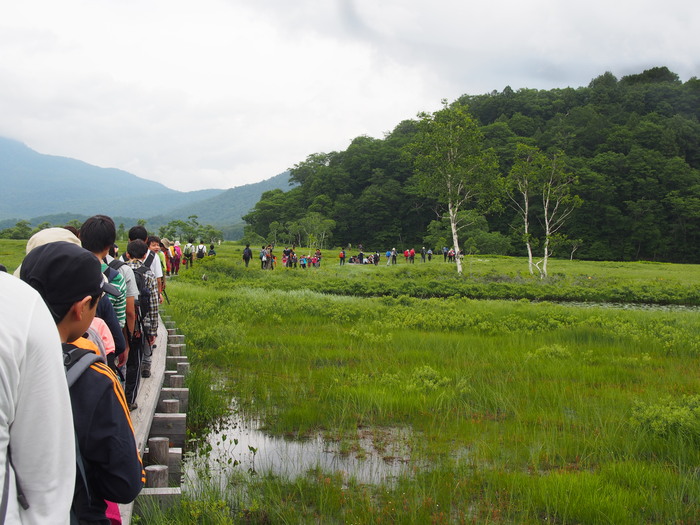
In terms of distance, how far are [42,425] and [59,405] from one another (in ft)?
0.24

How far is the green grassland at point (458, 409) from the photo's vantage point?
14.7ft

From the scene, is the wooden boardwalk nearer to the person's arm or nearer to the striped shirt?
the striped shirt

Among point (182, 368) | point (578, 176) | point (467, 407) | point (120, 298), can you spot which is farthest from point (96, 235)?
point (578, 176)

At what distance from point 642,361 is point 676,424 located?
414 cm

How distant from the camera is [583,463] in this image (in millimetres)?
5438

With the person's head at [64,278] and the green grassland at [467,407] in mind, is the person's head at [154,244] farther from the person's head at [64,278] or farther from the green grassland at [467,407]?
the person's head at [64,278]

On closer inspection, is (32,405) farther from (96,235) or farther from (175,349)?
(175,349)

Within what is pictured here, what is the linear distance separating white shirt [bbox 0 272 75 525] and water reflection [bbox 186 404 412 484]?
3642 millimetres

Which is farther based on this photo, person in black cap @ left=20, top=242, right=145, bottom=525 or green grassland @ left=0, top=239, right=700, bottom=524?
green grassland @ left=0, top=239, right=700, bottom=524

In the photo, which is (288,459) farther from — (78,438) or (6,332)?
(6,332)

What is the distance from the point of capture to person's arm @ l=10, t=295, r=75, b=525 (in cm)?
160

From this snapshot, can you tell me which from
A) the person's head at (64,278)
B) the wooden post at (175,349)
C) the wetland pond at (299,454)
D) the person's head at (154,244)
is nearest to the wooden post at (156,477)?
the wetland pond at (299,454)

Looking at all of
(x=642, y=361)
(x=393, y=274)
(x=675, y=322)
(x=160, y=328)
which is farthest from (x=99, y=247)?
(x=393, y=274)

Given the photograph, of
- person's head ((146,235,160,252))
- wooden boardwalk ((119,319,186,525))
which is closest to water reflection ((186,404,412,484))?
wooden boardwalk ((119,319,186,525))
